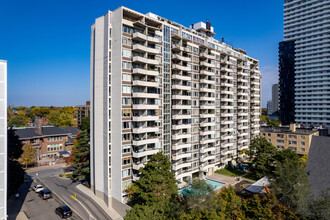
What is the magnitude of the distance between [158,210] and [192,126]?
30313mm

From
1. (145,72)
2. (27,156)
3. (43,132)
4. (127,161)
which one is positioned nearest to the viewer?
(127,161)

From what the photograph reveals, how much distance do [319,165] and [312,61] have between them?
124 metres

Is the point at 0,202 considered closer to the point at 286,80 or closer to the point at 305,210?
the point at 305,210

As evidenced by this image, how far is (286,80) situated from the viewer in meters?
163

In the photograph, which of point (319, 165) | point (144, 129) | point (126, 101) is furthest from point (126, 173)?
point (319, 165)

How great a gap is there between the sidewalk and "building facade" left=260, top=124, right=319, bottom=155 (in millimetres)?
70520

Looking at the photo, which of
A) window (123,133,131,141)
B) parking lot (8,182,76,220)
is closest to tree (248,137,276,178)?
window (123,133,131,141)

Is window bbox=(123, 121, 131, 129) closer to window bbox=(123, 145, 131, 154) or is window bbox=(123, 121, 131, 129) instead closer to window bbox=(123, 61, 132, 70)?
window bbox=(123, 145, 131, 154)

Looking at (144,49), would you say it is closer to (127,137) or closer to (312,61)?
(127,137)

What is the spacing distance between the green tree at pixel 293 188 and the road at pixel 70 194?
3261cm

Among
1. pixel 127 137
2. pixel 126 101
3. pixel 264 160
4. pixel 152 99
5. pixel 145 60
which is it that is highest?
pixel 145 60

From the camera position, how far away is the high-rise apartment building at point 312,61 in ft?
435

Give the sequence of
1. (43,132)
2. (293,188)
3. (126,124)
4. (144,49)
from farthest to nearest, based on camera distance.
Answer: (43,132)
(144,49)
(126,124)
(293,188)

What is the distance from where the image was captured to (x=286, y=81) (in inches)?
6422
